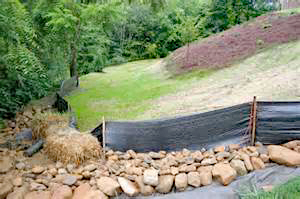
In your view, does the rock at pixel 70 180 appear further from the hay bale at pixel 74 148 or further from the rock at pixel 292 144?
the rock at pixel 292 144

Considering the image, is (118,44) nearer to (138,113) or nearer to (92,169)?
(138,113)

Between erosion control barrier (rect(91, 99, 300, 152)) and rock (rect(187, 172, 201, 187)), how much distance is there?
471 mm

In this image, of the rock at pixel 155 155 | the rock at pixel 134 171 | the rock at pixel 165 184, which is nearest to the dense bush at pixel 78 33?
the rock at pixel 134 171

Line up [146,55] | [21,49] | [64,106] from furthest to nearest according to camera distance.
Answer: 1. [146,55]
2. [64,106]
3. [21,49]

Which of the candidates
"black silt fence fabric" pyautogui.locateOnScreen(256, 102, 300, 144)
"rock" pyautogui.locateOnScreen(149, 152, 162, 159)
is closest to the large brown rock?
"rock" pyautogui.locateOnScreen(149, 152, 162, 159)

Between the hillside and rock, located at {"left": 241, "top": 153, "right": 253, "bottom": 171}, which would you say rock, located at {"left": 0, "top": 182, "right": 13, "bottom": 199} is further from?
the hillside

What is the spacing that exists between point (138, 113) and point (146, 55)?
13942 mm

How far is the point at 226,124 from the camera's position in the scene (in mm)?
3355

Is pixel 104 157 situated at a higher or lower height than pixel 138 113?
lower

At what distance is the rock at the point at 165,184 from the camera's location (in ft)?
9.97

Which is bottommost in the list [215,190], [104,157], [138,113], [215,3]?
[215,190]

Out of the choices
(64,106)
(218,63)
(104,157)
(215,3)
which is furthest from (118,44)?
(104,157)

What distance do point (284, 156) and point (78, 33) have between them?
24.3 ft

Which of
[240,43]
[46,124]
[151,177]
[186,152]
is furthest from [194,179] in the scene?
[240,43]
